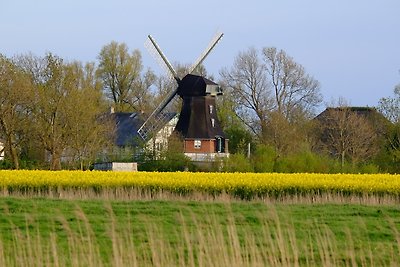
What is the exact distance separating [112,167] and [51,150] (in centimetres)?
448

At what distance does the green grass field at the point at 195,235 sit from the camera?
26.3ft

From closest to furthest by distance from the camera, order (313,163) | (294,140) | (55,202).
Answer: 1. (55,202)
2. (313,163)
3. (294,140)

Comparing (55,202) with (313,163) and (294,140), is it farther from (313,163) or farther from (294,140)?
(294,140)

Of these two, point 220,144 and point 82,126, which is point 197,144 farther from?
point 82,126

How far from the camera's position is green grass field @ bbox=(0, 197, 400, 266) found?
8.02m

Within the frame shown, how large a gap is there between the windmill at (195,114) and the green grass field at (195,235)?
3733 cm

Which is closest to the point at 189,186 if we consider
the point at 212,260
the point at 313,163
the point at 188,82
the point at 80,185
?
the point at 80,185

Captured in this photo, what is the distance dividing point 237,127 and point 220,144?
2064 millimetres

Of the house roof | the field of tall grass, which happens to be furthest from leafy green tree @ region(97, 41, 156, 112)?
the field of tall grass

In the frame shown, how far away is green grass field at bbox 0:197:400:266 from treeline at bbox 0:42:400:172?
23.3 m

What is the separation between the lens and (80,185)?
28.2 metres

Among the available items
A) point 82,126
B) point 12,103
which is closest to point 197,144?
point 82,126

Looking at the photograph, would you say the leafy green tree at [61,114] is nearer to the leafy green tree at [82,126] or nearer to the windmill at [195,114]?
the leafy green tree at [82,126]

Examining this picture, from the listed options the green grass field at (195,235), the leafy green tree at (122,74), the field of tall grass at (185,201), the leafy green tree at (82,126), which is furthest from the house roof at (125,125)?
the green grass field at (195,235)
